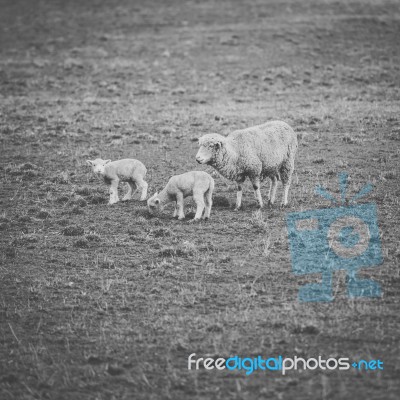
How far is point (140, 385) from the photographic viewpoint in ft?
23.1

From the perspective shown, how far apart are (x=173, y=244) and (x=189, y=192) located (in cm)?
161

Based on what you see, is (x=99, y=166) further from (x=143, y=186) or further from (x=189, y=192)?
(x=189, y=192)

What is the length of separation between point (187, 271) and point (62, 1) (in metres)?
54.7

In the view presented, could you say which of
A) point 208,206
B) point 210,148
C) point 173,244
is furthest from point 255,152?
point 173,244

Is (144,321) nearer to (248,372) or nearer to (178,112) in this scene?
(248,372)

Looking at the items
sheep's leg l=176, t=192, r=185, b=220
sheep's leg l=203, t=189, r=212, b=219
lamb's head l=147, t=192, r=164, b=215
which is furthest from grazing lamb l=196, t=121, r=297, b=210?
lamb's head l=147, t=192, r=164, b=215

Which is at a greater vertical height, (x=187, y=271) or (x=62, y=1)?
(x=62, y=1)

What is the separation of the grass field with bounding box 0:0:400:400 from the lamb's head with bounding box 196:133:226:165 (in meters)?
1.39

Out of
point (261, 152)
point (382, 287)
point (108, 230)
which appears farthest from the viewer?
point (261, 152)

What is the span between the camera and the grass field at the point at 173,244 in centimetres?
735

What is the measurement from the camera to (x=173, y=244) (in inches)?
452

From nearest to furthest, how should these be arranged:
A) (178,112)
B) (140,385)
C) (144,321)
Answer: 1. (140,385)
2. (144,321)
3. (178,112)

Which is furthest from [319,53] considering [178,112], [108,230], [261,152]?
[108,230]

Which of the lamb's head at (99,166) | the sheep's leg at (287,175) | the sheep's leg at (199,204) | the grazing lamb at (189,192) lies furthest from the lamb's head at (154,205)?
the sheep's leg at (287,175)
